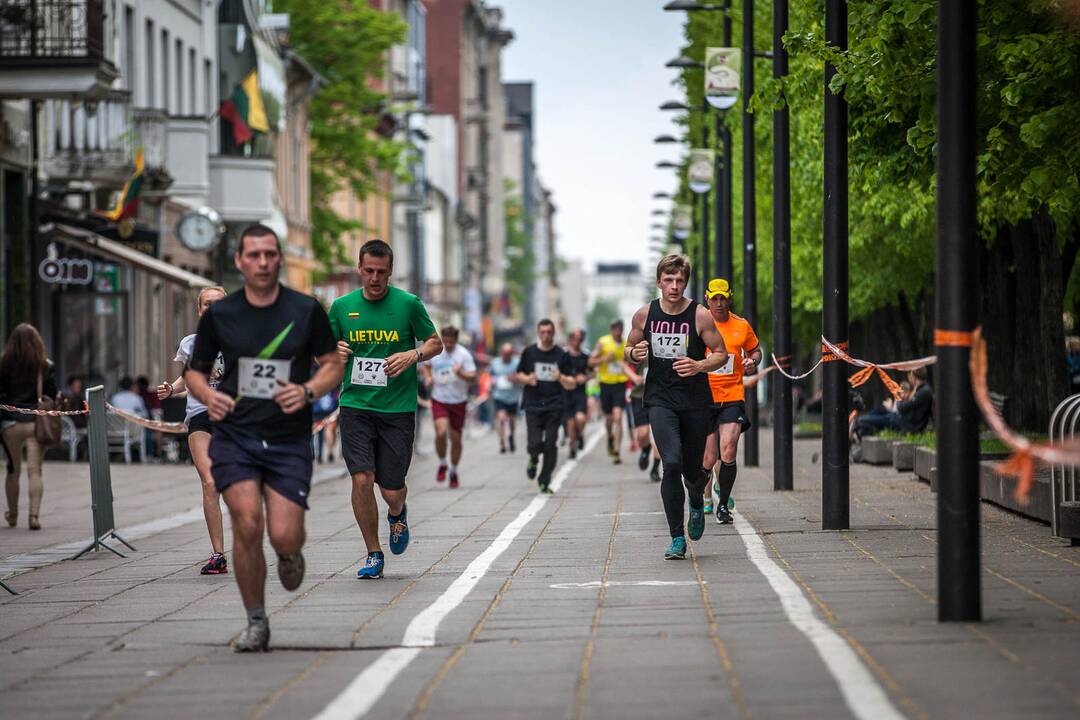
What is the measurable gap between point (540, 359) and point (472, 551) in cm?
958

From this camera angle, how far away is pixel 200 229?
3859 cm

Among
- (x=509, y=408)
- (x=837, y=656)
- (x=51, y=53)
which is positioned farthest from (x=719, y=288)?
(x=509, y=408)

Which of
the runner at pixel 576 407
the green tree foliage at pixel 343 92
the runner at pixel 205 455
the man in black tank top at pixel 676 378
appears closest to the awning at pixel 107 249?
the runner at pixel 576 407

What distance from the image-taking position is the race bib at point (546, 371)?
2348 cm

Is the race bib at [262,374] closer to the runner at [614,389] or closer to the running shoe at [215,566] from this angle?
the running shoe at [215,566]

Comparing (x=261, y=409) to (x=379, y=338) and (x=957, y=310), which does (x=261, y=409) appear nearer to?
(x=957, y=310)

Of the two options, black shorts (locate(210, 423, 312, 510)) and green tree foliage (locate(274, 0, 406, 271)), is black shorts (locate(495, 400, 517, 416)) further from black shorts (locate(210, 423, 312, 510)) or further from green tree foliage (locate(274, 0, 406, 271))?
black shorts (locate(210, 423, 312, 510))

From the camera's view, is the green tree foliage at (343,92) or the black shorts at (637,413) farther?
the green tree foliage at (343,92)

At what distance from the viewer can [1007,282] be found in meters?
28.2

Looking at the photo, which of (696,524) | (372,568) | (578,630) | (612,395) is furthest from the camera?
(612,395)

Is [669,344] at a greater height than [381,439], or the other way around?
[669,344]

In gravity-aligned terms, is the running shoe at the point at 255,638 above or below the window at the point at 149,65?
below

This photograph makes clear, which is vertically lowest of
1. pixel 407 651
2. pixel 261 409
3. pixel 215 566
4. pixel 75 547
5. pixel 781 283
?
pixel 75 547

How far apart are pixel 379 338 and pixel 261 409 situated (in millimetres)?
3194
